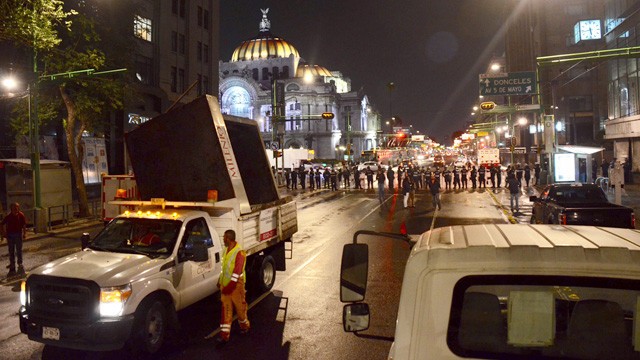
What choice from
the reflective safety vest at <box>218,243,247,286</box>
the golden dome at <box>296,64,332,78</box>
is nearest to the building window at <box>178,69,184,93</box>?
the reflective safety vest at <box>218,243,247,286</box>

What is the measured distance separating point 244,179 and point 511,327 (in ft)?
30.2

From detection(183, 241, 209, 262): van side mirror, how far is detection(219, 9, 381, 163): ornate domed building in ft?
296

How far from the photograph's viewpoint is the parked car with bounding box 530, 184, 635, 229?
11617 mm

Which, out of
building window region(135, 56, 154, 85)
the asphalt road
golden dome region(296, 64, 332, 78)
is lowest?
the asphalt road

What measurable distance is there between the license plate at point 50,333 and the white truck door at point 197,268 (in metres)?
1.54

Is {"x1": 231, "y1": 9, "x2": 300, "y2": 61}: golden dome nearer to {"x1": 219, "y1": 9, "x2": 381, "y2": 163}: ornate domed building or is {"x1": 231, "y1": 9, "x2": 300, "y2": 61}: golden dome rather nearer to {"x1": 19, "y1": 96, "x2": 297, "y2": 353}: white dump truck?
{"x1": 219, "y1": 9, "x2": 381, "y2": 163}: ornate domed building

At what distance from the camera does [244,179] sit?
1116cm

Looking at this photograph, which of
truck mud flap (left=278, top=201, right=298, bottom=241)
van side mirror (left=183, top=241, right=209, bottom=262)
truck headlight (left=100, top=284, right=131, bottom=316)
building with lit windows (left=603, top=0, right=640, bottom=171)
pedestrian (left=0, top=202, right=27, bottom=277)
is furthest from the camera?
building with lit windows (left=603, top=0, right=640, bottom=171)

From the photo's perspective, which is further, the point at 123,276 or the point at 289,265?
the point at 289,265

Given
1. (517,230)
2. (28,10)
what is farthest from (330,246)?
(517,230)

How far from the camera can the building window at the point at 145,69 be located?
127ft

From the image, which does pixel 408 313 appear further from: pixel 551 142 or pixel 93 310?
pixel 551 142

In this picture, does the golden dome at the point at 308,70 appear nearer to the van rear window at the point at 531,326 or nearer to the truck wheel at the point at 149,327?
the truck wheel at the point at 149,327

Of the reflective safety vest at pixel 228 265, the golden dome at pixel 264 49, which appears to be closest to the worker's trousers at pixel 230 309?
the reflective safety vest at pixel 228 265
